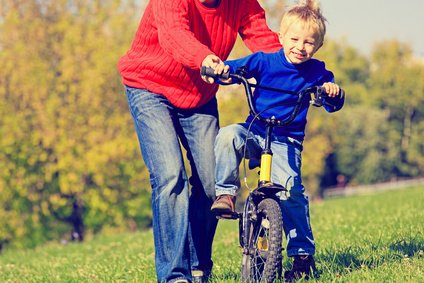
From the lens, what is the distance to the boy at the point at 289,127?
5328mm

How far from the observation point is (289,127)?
5574 millimetres

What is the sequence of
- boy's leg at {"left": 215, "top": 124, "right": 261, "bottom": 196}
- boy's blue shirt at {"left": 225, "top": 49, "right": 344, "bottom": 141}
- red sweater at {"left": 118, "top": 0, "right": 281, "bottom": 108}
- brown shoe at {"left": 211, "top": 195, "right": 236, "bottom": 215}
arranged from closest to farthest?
1. brown shoe at {"left": 211, "top": 195, "right": 236, "bottom": 215}
2. boy's leg at {"left": 215, "top": 124, "right": 261, "bottom": 196}
3. boy's blue shirt at {"left": 225, "top": 49, "right": 344, "bottom": 141}
4. red sweater at {"left": 118, "top": 0, "right": 281, "bottom": 108}

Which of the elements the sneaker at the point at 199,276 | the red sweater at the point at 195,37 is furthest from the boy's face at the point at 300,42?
the sneaker at the point at 199,276

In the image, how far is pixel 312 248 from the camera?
555 cm

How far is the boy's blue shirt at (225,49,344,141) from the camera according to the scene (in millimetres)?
5430

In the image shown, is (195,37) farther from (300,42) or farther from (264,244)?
(264,244)

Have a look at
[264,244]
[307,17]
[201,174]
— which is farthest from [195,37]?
[264,244]

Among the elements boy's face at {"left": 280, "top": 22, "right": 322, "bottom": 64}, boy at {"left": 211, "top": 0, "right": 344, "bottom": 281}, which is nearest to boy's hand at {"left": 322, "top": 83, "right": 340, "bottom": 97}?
boy at {"left": 211, "top": 0, "right": 344, "bottom": 281}

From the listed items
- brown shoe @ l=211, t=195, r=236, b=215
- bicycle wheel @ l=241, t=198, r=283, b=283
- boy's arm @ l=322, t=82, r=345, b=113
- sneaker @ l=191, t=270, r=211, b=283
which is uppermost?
boy's arm @ l=322, t=82, r=345, b=113

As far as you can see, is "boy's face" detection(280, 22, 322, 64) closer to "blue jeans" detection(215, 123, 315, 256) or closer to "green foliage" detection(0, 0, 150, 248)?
"blue jeans" detection(215, 123, 315, 256)

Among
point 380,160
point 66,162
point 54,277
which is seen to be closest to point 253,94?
A: point 54,277

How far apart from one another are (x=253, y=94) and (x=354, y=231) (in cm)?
409

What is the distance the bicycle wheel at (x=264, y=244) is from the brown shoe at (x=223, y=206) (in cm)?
15

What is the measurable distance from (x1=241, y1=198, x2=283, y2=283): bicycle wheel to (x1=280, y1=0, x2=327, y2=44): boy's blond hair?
1.31 m
